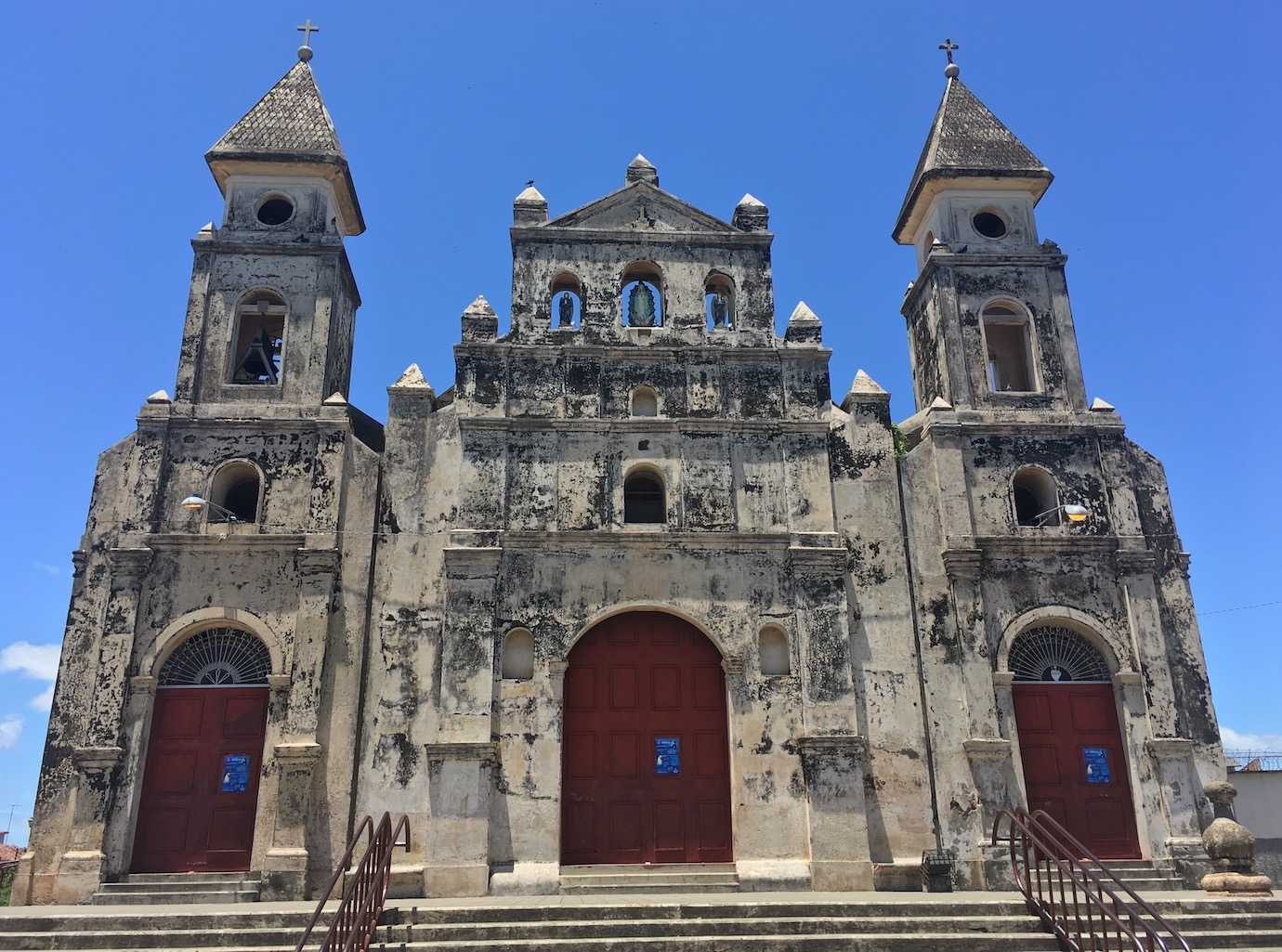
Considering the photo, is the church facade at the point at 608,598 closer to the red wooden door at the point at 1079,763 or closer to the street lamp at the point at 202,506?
the red wooden door at the point at 1079,763

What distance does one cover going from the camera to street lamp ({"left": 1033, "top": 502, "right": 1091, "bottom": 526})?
56.2ft

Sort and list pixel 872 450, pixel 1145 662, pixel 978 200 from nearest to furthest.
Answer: pixel 1145 662
pixel 872 450
pixel 978 200

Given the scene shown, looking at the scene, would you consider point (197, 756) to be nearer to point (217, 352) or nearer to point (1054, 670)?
point (217, 352)

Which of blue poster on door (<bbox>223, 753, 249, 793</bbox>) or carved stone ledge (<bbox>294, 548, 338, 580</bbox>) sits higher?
carved stone ledge (<bbox>294, 548, 338, 580</bbox>)

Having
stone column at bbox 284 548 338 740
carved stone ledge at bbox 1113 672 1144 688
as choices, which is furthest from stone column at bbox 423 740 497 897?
carved stone ledge at bbox 1113 672 1144 688

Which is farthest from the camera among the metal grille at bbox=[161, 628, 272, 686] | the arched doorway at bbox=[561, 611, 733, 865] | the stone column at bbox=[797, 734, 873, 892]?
the metal grille at bbox=[161, 628, 272, 686]

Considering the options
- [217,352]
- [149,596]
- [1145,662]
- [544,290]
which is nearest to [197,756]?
[149,596]

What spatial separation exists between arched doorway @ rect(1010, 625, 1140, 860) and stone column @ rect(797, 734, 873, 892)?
2890 mm

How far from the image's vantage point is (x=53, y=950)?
1269 centimetres

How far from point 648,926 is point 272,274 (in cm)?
1290

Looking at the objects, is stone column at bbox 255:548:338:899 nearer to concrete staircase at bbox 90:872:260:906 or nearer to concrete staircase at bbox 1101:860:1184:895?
concrete staircase at bbox 90:872:260:906

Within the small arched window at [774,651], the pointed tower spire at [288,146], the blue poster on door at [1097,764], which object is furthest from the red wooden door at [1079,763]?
the pointed tower spire at [288,146]

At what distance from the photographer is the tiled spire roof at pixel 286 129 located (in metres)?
19.5

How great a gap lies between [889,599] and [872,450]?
104 inches
